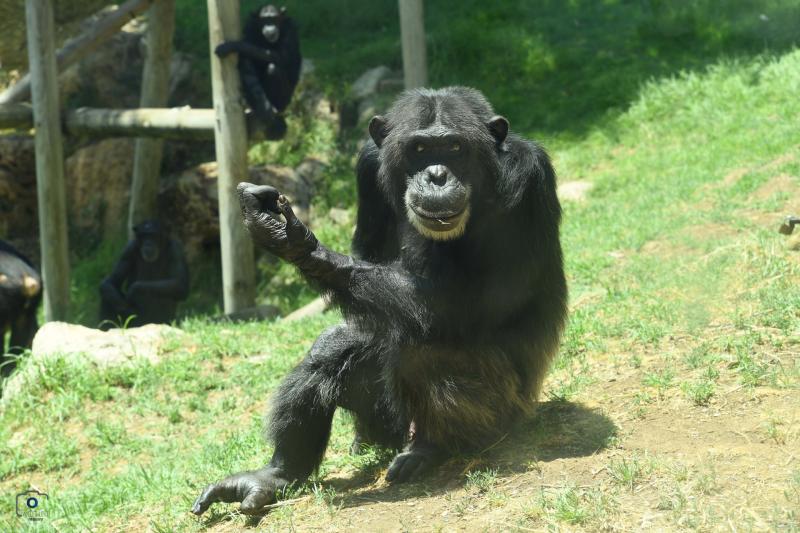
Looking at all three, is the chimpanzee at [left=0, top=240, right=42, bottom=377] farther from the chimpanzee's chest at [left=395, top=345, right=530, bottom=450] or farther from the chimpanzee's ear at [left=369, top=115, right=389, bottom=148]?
the chimpanzee's chest at [left=395, top=345, right=530, bottom=450]

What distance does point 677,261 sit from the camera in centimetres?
775

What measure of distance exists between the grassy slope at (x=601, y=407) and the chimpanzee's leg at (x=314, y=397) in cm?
26

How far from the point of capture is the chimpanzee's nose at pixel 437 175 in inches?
186

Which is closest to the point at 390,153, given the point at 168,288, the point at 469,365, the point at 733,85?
the point at 469,365

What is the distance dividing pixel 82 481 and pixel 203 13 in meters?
Result: 13.3

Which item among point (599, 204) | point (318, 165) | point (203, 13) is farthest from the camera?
point (203, 13)

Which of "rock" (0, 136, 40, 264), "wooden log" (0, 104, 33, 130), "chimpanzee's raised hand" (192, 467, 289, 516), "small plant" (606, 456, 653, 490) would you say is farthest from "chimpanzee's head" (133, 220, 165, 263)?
"small plant" (606, 456, 653, 490)

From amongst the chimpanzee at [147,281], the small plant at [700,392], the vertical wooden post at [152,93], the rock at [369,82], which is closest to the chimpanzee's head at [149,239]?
the chimpanzee at [147,281]

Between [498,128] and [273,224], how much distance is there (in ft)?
4.40

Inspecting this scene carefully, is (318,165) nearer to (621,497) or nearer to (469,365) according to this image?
(469,365)

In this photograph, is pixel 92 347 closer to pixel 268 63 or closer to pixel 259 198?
pixel 259 198

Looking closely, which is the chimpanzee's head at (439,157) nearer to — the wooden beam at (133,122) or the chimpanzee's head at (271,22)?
the wooden beam at (133,122)

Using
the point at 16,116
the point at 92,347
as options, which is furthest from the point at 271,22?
the point at 92,347

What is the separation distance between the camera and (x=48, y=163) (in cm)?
1173
